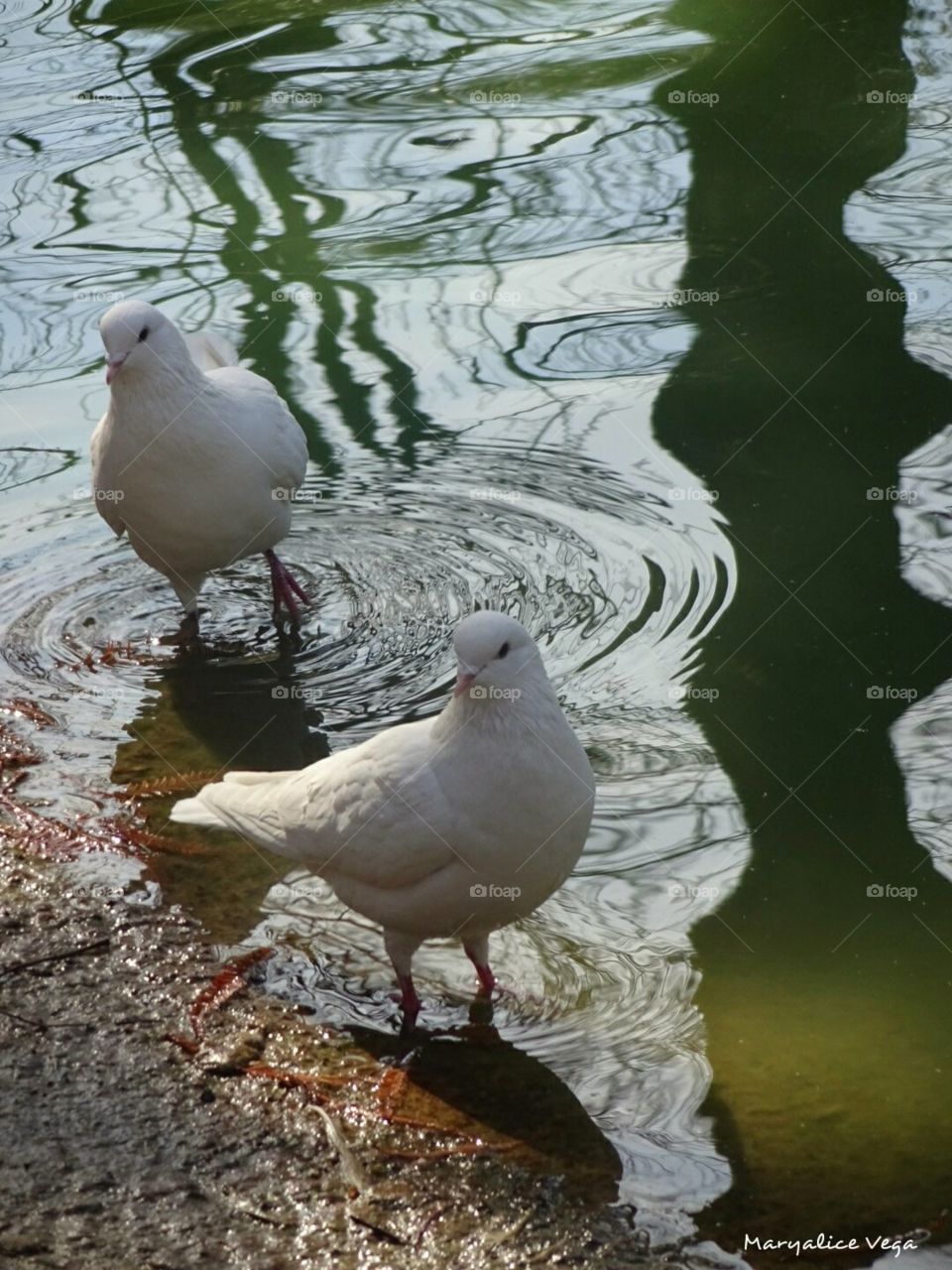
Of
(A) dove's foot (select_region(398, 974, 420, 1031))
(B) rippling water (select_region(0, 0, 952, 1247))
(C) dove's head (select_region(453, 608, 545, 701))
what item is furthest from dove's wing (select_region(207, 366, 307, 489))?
(A) dove's foot (select_region(398, 974, 420, 1031))

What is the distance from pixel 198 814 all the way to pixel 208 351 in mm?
2500

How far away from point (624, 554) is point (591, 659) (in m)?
0.67

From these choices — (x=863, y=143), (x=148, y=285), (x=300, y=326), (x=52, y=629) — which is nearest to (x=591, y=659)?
(x=52, y=629)

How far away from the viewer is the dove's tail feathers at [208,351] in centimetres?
624

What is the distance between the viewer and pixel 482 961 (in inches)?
159

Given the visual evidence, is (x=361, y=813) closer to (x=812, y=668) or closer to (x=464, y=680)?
(x=464, y=680)

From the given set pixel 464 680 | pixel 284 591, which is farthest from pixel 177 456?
pixel 464 680

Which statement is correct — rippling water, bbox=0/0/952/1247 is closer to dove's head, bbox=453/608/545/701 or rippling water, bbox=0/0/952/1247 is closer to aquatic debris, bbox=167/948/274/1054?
aquatic debris, bbox=167/948/274/1054

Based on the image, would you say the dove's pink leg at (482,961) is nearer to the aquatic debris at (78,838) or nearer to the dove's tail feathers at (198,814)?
the dove's tail feathers at (198,814)

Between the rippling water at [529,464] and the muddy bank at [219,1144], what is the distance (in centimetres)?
19

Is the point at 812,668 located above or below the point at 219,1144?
below

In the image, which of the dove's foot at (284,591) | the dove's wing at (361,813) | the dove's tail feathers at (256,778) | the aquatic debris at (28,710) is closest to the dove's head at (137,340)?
the dove's foot at (284,591)

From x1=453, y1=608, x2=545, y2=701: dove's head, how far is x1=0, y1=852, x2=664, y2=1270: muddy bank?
0.91 m
